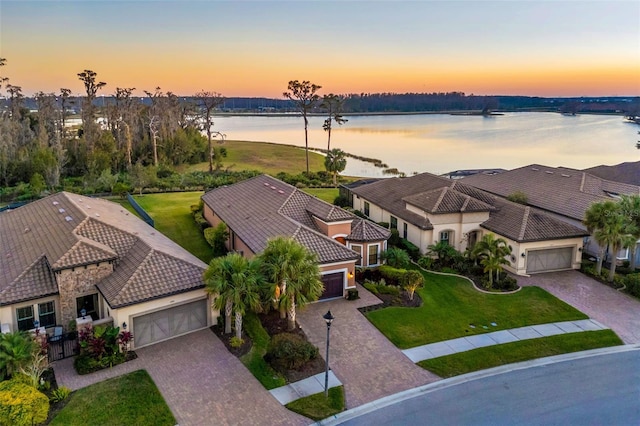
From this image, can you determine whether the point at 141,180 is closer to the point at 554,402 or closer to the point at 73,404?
the point at 73,404

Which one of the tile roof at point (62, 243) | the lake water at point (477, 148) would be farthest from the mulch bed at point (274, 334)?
the lake water at point (477, 148)

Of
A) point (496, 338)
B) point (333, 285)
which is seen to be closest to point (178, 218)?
point (333, 285)

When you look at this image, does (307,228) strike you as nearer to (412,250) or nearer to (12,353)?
(412,250)

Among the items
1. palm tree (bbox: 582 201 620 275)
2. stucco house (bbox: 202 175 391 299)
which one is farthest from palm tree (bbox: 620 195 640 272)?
stucco house (bbox: 202 175 391 299)

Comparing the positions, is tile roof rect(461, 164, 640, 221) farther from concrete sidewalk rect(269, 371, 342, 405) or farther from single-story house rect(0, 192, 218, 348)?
single-story house rect(0, 192, 218, 348)

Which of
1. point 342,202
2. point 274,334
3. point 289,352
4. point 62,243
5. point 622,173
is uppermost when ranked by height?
point 622,173

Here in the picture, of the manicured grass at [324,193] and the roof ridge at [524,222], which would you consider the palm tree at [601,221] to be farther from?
the manicured grass at [324,193]
